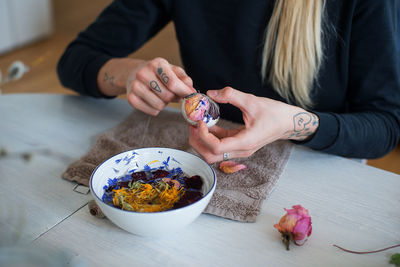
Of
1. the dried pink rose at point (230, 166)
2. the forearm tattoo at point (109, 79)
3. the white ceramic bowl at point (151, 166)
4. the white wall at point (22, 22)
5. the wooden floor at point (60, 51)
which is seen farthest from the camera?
the white wall at point (22, 22)

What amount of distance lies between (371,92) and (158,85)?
0.54 m

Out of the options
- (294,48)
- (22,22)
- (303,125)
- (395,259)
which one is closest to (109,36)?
(294,48)

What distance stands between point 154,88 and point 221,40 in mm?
353

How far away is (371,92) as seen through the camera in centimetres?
94

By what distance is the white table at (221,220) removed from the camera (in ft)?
1.91

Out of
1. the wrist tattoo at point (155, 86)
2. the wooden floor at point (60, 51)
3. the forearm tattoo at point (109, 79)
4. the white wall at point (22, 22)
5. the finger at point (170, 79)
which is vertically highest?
the finger at point (170, 79)

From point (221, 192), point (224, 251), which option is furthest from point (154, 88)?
point (224, 251)

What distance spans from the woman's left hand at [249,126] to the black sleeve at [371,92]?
11 cm

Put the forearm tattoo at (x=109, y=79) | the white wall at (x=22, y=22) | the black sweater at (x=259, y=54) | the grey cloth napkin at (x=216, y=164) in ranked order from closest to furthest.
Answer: the grey cloth napkin at (x=216, y=164), the black sweater at (x=259, y=54), the forearm tattoo at (x=109, y=79), the white wall at (x=22, y=22)

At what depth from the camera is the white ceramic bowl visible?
1.80 ft

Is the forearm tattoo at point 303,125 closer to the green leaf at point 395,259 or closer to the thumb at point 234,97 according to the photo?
the thumb at point 234,97

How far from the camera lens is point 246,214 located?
2.19ft

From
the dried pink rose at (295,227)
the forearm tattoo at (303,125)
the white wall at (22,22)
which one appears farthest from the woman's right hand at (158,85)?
the white wall at (22,22)

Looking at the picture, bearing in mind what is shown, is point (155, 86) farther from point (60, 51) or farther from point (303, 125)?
point (60, 51)
